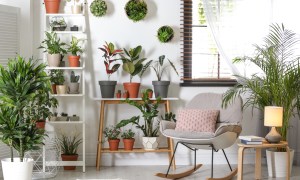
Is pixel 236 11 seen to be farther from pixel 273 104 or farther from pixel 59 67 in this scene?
pixel 59 67

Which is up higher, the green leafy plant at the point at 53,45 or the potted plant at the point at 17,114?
the green leafy plant at the point at 53,45

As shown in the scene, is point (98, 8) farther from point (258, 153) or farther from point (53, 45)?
point (258, 153)

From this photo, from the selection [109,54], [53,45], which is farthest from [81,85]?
[53,45]

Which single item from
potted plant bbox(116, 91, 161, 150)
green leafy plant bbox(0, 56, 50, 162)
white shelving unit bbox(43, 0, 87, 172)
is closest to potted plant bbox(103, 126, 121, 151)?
potted plant bbox(116, 91, 161, 150)

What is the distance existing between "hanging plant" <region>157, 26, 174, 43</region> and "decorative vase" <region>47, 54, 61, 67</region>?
1.24 metres

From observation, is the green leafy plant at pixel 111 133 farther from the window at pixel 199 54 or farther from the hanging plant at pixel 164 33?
the hanging plant at pixel 164 33

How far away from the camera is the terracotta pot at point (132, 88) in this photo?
698 centimetres

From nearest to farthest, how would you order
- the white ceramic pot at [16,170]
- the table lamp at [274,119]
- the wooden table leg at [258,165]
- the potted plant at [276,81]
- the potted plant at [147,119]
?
the white ceramic pot at [16,170]
the table lamp at [274,119]
the wooden table leg at [258,165]
the potted plant at [276,81]
the potted plant at [147,119]

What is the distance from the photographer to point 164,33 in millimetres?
7090

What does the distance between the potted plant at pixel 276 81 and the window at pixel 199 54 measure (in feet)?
1.72

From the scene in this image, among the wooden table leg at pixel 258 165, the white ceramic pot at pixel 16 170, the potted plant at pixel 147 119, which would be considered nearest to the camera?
the white ceramic pot at pixel 16 170

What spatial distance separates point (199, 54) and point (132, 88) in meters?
1.01

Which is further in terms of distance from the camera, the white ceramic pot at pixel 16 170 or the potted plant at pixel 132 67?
the potted plant at pixel 132 67

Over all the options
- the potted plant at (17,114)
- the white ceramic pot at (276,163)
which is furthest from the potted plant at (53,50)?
the white ceramic pot at (276,163)
